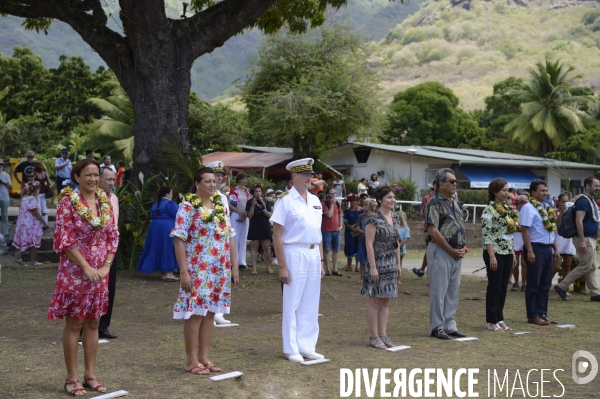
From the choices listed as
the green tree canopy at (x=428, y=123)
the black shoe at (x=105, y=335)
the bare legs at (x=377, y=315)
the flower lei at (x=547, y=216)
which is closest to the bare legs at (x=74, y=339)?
the black shoe at (x=105, y=335)

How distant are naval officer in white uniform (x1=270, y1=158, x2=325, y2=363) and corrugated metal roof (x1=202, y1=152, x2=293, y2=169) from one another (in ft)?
103

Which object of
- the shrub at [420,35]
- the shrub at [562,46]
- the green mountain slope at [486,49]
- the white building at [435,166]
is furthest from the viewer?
the shrub at [420,35]

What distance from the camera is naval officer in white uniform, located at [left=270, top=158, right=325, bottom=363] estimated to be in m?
7.57

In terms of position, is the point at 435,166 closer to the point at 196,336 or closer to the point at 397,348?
the point at 397,348

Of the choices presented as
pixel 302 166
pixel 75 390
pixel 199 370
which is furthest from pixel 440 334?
pixel 75 390

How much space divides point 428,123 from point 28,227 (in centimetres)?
4933

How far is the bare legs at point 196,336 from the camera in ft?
22.4

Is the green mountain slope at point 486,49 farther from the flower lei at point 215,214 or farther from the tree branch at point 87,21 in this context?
the flower lei at point 215,214

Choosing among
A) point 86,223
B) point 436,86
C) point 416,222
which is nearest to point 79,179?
Answer: point 86,223

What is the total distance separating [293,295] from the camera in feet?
24.8

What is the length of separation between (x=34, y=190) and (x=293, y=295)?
997 cm

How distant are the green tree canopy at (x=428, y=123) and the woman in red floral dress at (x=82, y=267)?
55.7 metres

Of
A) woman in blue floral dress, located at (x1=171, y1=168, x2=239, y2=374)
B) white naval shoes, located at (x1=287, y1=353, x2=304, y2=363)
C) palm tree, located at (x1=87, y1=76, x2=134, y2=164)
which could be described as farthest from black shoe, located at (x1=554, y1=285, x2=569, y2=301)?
palm tree, located at (x1=87, y1=76, x2=134, y2=164)

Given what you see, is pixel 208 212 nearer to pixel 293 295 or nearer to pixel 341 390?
pixel 293 295
